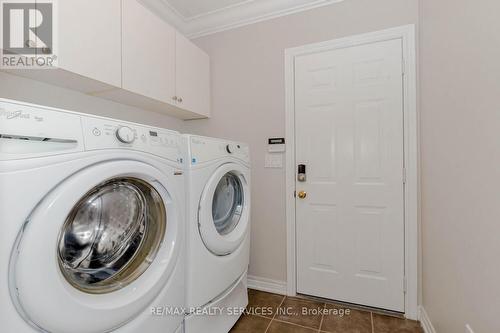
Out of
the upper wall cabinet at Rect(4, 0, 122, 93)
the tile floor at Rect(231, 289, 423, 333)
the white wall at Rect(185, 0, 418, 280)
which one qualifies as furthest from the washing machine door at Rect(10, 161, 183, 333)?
the white wall at Rect(185, 0, 418, 280)

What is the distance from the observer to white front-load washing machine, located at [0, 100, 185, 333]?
22.2 inches

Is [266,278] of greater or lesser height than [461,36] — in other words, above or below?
below

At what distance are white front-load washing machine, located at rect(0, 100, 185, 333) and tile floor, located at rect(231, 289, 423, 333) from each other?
706 mm

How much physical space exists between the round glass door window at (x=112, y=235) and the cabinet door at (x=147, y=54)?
857 mm

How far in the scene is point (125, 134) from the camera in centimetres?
81

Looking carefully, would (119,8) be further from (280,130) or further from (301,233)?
(301,233)

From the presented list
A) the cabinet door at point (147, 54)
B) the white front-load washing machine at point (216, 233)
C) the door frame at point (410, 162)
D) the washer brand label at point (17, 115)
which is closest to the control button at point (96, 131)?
the washer brand label at point (17, 115)

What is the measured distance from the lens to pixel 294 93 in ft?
6.39

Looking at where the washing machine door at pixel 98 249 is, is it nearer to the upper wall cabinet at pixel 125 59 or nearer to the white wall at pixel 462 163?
the upper wall cabinet at pixel 125 59

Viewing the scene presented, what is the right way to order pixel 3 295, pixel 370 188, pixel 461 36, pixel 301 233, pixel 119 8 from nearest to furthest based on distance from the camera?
pixel 3 295 < pixel 461 36 < pixel 119 8 < pixel 370 188 < pixel 301 233

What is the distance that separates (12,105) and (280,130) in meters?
1.66

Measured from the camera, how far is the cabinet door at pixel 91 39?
1.16 m

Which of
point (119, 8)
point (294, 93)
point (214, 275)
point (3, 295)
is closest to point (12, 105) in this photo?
point (3, 295)

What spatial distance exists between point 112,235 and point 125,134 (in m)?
0.41
